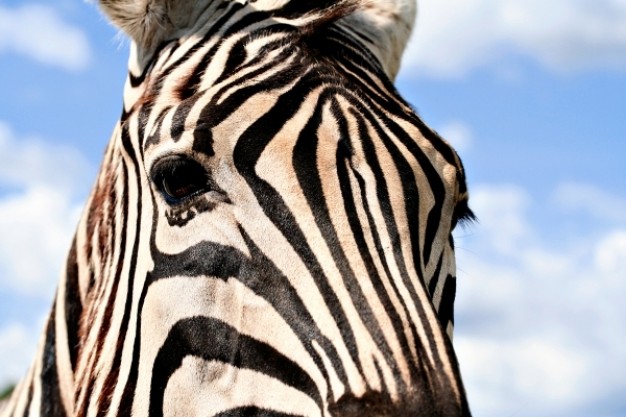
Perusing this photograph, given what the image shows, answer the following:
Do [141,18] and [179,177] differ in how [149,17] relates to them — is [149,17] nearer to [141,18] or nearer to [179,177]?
[141,18]

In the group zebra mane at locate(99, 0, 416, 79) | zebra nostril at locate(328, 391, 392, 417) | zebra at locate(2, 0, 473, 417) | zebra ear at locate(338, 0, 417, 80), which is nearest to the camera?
zebra nostril at locate(328, 391, 392, 417)

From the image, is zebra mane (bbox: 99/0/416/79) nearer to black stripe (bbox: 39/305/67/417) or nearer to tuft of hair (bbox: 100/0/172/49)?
tuft of hair (bbox: 100/0/172/49)

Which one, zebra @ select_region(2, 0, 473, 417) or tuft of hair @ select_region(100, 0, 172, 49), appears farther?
tuft of hair @ select_region(100, 0, 172, 49)

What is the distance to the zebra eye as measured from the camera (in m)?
3.98

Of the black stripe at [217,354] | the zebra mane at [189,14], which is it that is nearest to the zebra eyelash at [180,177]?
the black stripe at [217,354]

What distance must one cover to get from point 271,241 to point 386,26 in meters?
2.40

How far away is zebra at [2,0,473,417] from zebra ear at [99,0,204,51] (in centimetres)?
2

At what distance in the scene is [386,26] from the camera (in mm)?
5645

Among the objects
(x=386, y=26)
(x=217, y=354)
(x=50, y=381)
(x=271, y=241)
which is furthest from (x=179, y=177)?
(x=386, y=26)

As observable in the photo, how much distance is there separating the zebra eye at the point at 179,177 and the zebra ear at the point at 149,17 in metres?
1.26

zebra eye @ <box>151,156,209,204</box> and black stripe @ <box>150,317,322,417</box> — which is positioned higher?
zebra eye @ <box>151,156,209,204</box>

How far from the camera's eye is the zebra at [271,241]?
3.51 meters

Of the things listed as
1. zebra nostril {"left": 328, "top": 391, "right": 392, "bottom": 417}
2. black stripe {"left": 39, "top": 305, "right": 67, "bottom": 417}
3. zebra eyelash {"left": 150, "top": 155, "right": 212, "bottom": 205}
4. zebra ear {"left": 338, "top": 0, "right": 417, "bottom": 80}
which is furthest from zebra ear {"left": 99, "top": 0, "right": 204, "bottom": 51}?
zebra nostril {"left": 328, "top": 391, "right": 392, "bottom": 417}

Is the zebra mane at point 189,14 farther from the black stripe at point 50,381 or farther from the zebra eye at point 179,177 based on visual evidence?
the black stripe at point 50,381
